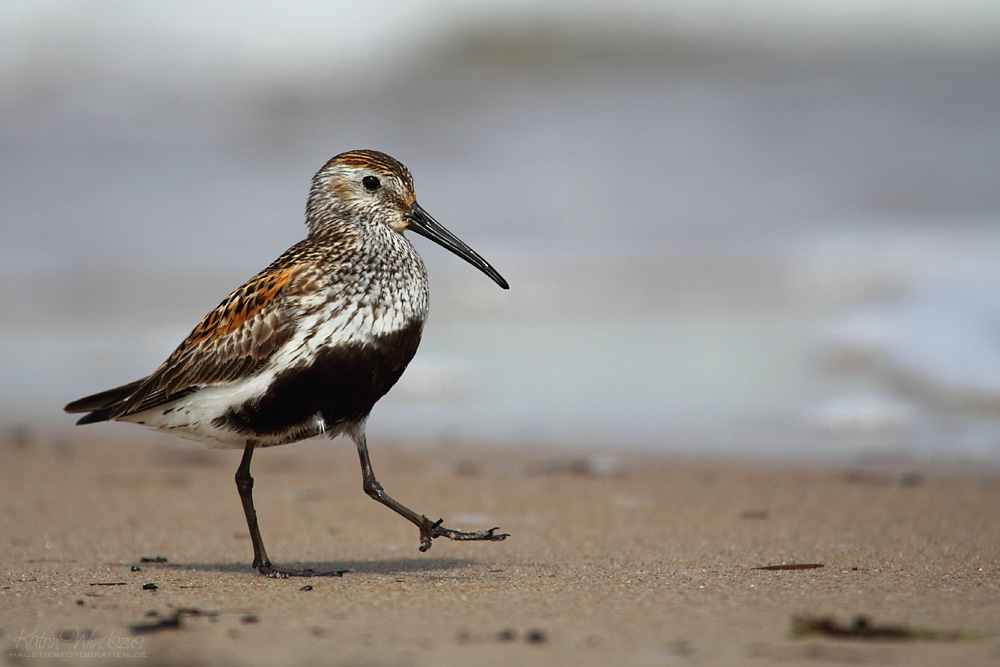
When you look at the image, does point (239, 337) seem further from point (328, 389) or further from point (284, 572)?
point (284, 572)

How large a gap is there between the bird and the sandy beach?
1.85ft

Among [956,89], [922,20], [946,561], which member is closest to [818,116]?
[956,89]

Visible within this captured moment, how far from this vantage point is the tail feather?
488cm

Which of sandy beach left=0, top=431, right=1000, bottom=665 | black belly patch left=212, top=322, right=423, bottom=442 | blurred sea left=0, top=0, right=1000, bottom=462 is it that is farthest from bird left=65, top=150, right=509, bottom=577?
blurred sea left=0, top=0, right=1000, bottom=462

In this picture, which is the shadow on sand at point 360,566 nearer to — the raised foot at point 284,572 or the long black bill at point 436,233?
the raised foot at point 284,572

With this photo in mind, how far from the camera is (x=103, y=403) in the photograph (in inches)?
196

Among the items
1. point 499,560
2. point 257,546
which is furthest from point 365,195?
point 499,560

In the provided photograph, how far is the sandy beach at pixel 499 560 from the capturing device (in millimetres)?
3135

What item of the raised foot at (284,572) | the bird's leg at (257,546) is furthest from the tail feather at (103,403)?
the raised foot at (284,572)

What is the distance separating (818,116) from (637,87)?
3.78 metres

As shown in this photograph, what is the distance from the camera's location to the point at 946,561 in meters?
4.38

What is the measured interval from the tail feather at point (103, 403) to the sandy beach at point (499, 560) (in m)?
0.61

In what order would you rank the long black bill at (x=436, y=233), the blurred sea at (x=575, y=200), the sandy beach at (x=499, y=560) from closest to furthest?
the sandy beach at (x=499, y=560) < the long black bill at (x=436, y=233) < the blurred sea at (x=575, y=200)

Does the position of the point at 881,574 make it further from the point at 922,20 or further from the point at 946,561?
the point at 922,20
